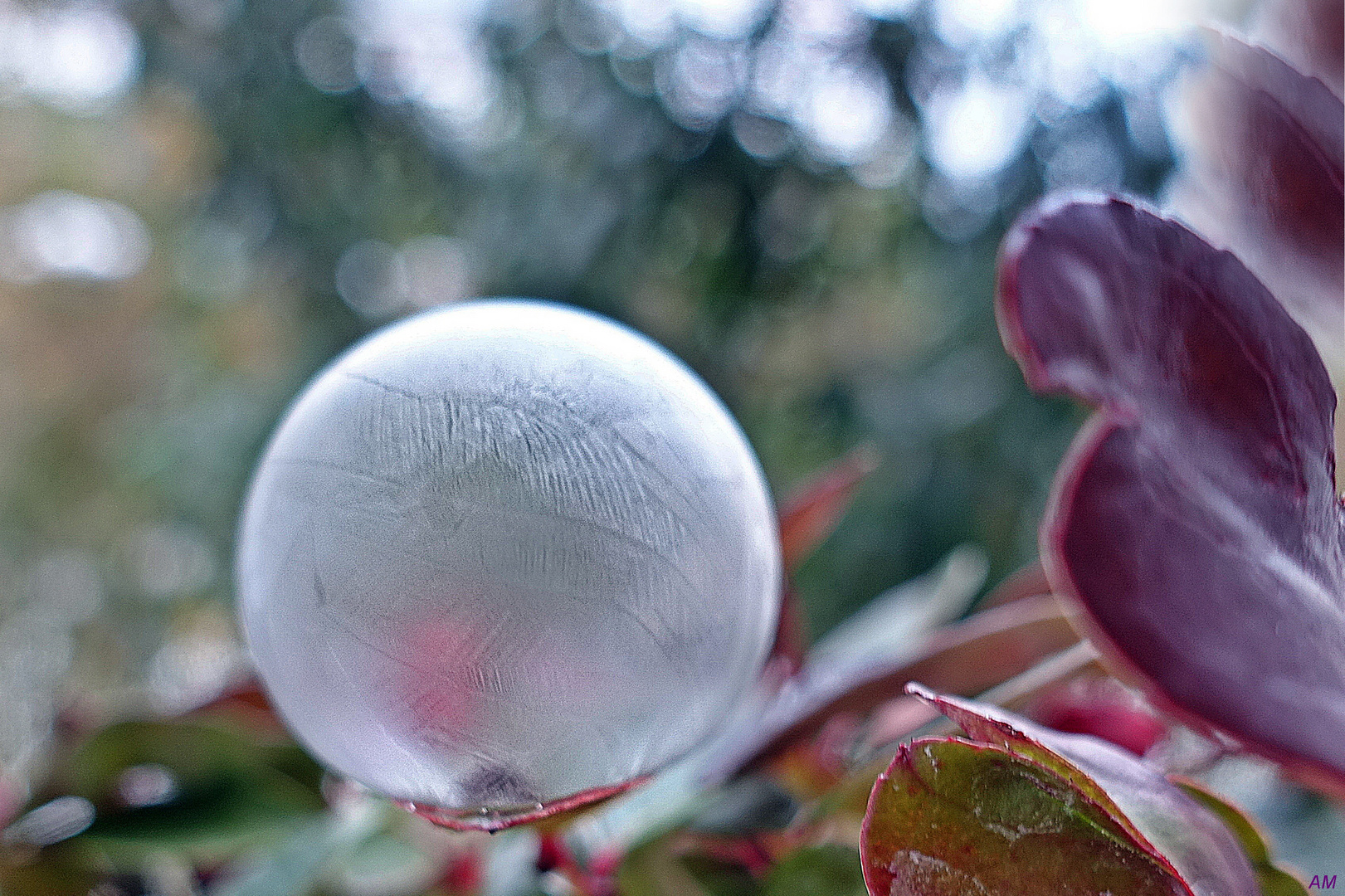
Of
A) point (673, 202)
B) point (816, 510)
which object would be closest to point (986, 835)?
point (816, 510)

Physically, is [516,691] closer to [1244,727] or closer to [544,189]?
[1244,727]

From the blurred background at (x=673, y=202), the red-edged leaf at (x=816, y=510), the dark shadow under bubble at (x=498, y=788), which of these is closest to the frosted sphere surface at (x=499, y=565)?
the dark shadow under bubble at (x=498, y=788)

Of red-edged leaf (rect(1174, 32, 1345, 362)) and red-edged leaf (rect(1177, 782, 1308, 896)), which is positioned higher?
red-edged leaf (rect(1174, 32, 1345, 362))

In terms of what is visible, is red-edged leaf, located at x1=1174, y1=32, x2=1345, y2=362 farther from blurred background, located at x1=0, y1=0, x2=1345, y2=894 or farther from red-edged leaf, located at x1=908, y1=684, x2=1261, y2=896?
blurred background, located at x1=0, y1=0, x2=1345, y2=894

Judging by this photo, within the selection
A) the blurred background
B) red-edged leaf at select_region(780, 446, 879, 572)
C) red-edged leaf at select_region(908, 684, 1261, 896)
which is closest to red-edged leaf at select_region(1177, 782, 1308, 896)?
red-edged leaf at select_region(908, 684, 1261, 896)

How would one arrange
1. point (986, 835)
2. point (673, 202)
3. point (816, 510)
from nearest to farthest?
point (986, 835)
point (816, 510)
point (673, 202)

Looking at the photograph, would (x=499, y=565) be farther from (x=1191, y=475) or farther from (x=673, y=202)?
(x=673, y=202)

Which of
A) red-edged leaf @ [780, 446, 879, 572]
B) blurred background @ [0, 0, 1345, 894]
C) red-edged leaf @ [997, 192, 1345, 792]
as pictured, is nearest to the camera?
red-edged leaf @ [997, 192, 1345, 792]
